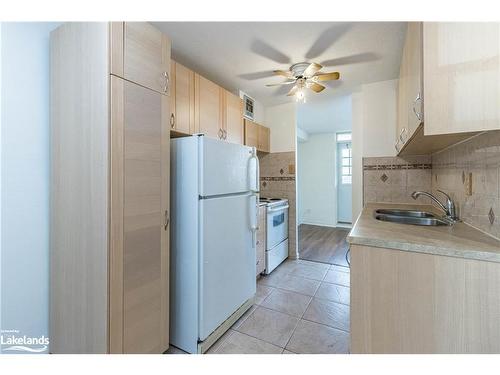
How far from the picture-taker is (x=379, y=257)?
1.02 meters

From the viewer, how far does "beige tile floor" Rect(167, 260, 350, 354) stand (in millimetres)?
1628

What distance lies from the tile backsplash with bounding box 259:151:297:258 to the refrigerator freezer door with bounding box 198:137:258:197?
136 centimetres

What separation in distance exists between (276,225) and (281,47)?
2.00 metres

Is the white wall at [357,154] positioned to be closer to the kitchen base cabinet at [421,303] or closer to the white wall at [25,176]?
the kitchen base cabinet at [421,303]

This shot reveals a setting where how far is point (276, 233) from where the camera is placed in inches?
120

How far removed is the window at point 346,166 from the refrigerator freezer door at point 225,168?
424 centimetres

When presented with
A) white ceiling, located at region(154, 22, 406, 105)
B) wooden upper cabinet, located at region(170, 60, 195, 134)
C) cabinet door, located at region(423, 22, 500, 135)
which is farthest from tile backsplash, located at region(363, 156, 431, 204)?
wooden upper cabinet, located at region(170, 60, 195, 134)

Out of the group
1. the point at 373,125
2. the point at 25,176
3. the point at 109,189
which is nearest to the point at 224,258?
the point at 109,189

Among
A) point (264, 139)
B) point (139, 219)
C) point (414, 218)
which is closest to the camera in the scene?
point (139, 219)

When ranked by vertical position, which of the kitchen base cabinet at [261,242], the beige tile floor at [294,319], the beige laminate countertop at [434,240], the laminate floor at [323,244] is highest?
the beige laminate countertop at [434,240]

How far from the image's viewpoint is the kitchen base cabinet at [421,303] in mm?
856

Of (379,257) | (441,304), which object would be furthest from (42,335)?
(441,304)

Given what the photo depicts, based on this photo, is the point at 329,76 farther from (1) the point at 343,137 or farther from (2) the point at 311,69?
(1) the point at 343,137

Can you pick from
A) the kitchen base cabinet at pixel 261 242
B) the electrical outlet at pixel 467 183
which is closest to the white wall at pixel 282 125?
the kitchen base cabinet at pixel 261 242
